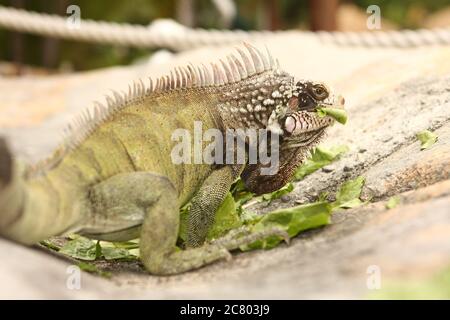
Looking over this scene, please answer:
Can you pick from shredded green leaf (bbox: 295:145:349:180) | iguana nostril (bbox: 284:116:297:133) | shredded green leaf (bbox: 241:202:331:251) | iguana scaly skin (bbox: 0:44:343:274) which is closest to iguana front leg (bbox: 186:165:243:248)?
iguana scaly skin (bbox: 0:44:343:274)

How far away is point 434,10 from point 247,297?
733 inches

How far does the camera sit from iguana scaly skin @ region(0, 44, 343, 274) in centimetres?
333

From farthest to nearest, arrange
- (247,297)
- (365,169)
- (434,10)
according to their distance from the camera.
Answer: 1. (434,10)
2. (365,169)
3. (247,297)

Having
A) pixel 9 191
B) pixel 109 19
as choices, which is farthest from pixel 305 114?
pixel 109 19

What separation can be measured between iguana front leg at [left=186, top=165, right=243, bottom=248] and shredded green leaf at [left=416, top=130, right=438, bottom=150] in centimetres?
129

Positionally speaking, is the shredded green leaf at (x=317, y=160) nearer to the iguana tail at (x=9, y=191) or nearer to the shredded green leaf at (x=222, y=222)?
the shredded green leaf at (x=222, y=222)

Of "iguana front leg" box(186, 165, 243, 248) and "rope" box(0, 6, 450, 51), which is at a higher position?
"rope" box(0, 6, 450, 51)

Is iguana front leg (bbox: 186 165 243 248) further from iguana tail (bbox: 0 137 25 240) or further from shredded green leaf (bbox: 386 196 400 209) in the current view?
iguana tail (bbox: 0 137 25 240)

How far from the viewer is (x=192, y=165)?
13.3 feet

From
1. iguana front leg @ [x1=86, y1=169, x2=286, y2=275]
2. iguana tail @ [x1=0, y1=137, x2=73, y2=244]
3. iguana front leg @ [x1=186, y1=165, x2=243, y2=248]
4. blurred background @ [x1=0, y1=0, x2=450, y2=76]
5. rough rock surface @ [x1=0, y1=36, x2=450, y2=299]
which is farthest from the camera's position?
blurred background @ [x1=0, y1=0, x2=450, y2=76]

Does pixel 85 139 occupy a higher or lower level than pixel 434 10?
lower
